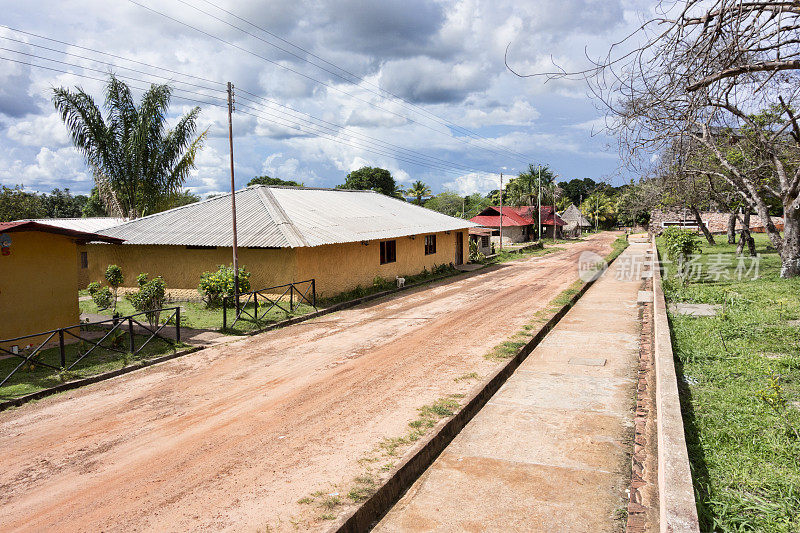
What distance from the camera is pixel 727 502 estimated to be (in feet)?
15.4

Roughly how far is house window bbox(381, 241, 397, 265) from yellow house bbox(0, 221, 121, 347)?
1258cm

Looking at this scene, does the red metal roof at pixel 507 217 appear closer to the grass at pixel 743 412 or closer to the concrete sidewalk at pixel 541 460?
the grass at pixel 743 412

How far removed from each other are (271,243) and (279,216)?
288cm

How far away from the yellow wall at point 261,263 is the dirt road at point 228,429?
4.72 m

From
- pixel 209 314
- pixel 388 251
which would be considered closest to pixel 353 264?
pixel 388 251

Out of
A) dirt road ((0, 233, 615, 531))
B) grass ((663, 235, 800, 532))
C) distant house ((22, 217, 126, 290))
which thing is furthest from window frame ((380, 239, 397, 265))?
grass ((663, 235, 800, 532))

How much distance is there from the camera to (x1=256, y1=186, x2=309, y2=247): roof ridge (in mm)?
17938

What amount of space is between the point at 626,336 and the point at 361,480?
987 cm

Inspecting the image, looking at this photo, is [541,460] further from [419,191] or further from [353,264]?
[419,191]

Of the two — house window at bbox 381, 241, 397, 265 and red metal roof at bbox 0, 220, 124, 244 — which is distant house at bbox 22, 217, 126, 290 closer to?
red metal roof at bbox 0, 220, 124, 244

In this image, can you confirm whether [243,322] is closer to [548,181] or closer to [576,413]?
[576,413]

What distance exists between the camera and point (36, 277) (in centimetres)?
1225

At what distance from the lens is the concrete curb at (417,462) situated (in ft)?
16.0

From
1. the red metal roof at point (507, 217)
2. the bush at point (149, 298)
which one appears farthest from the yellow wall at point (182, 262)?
the red metal roof at point (507, 217)
